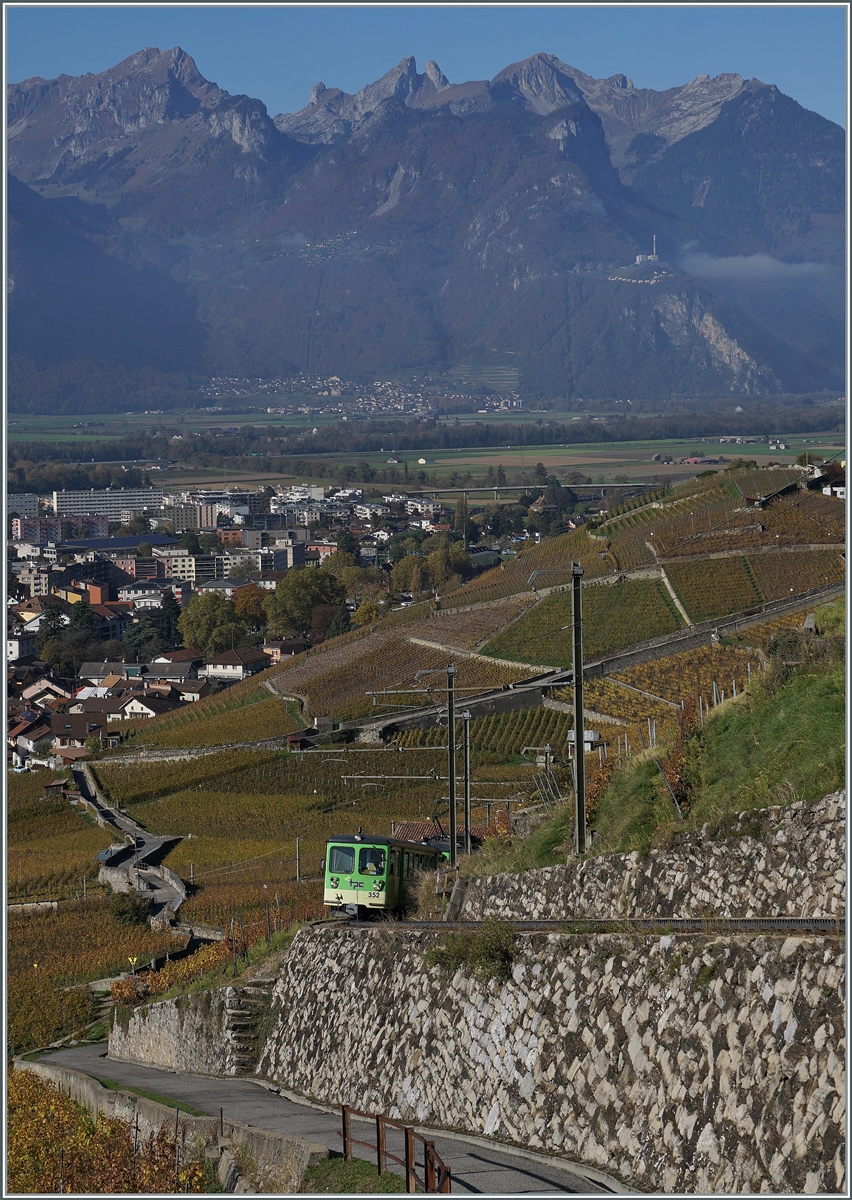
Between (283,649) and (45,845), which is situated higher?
(283,649)

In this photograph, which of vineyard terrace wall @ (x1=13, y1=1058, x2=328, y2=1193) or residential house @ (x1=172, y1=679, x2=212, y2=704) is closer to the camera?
vineyard terrace wall @ (x1=13, y1=1058, x2=328, y2=1193)

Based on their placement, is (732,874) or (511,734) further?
(511,734)

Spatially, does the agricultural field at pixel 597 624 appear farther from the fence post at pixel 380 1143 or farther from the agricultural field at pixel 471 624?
the fence post at pixel 380 1143

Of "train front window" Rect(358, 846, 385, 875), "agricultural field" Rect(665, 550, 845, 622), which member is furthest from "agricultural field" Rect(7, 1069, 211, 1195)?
"agricultural field" Rect(665, 550, 845, 622)

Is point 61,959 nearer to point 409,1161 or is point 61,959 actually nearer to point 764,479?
point 409,1161

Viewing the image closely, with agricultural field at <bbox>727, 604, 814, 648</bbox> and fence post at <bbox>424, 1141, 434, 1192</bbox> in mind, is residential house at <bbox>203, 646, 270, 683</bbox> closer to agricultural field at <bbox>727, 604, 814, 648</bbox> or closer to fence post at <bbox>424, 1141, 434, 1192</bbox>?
agricultural field at <bbox>727, 604, 814, 648</bbox>

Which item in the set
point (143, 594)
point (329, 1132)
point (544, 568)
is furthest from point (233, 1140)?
point (143, 594)
